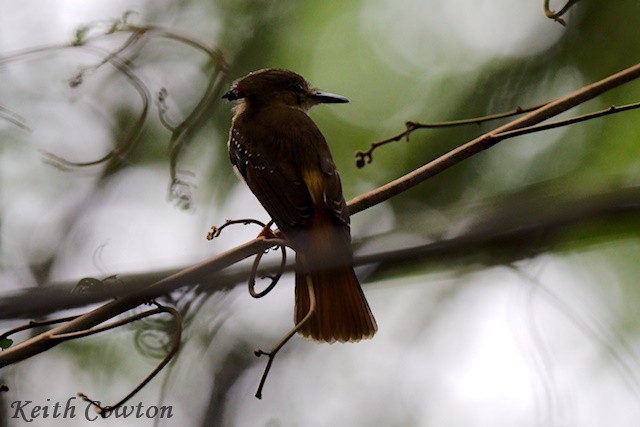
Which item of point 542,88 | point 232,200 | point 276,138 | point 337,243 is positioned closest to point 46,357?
point 232,200

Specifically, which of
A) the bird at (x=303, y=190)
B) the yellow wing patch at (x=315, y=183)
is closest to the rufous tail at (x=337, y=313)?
the bird at (x=303, y=190)

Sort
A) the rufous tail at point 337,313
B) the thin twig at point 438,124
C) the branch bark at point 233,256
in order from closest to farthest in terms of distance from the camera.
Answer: the branch bark at point 233,256
the thin twig at point 438,124
the rufous tail at point 337,313

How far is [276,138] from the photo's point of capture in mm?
3930

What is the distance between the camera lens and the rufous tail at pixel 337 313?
3184 millimetres

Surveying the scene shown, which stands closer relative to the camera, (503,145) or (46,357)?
(46,357)

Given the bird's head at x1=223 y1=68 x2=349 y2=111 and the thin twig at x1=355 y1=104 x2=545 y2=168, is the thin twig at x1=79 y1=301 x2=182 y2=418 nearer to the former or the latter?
the thin twig at x1=355 y1=104 x2=545 y2=168

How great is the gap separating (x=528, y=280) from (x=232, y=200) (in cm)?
232

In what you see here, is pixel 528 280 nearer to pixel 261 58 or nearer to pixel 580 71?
pixel 580 71

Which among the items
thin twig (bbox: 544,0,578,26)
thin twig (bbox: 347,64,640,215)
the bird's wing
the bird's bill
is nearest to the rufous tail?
the bird's wing

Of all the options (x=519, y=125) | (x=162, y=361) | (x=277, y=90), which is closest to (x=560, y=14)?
(x=519, y=125)

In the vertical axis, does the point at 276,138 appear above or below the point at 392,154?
below

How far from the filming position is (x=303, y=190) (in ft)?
11.9

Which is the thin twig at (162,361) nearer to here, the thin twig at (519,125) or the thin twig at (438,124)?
the thin twig at (519,125)

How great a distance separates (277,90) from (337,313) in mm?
1489
